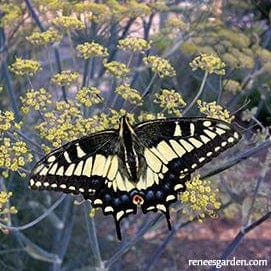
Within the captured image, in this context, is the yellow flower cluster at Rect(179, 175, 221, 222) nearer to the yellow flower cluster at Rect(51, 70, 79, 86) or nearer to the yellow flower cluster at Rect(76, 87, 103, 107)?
the yellow flower cluster at Rect(76, 87, 103, 107)

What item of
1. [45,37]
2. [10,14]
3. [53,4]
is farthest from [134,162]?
[10,14]

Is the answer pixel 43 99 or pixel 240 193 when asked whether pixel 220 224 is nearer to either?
pixel 240 193

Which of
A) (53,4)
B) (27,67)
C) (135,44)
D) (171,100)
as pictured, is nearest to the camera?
(171,100)

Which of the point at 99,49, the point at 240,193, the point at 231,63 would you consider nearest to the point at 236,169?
the point at 240,193

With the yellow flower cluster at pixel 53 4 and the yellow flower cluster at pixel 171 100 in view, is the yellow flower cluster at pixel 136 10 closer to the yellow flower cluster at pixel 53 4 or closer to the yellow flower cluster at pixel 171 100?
the yellow flower cluster at pixel 53 4

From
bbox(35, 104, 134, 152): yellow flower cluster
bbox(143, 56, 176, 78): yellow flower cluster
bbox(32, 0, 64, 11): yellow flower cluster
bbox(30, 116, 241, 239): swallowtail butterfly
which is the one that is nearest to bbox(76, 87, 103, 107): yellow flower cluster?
bbox(35, 104, 134, 152): yellow flower cluster

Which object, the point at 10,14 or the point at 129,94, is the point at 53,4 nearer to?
the point at 10,14
